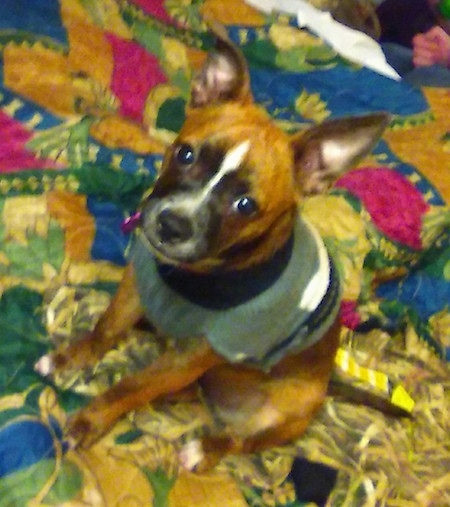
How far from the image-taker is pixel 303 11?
2727mm

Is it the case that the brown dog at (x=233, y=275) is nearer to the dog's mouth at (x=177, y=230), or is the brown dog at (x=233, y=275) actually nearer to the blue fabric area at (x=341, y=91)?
the dog's mouth at (x=177, y=230)

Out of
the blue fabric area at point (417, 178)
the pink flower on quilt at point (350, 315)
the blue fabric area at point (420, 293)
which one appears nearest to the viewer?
the pink flower on quilt at point (350, 315)

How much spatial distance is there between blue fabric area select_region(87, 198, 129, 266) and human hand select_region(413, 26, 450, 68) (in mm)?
1808

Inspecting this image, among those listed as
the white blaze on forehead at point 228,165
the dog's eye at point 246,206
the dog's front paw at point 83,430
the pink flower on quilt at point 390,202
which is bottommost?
the dog's front paw at point 83,430

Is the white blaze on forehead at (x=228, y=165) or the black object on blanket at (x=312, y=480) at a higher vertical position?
the white blaze on forehead at (x=228, y=165)

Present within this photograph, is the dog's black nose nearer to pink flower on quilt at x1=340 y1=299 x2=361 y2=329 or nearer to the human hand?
pink flower on quilt at x1=340 y1=299 x2=361 y2=329

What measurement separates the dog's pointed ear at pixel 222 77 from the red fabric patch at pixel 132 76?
598mm

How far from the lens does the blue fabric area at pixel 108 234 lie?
1531 mm

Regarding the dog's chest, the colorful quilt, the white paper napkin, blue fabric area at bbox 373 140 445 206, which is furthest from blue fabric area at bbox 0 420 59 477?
the white paper napkin

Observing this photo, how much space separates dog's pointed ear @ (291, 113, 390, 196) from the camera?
3.81 ft

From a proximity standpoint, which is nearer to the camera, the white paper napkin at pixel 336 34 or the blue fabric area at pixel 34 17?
the blue fabric area at pixel 34 17

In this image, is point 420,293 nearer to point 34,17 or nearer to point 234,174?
point 234,174

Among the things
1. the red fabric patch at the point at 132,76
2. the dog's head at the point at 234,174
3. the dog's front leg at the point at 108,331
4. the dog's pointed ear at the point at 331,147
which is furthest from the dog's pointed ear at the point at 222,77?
the red fabric patch at the point at 132,76

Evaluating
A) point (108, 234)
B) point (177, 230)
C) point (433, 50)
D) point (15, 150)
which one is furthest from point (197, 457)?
point (433, 50)
